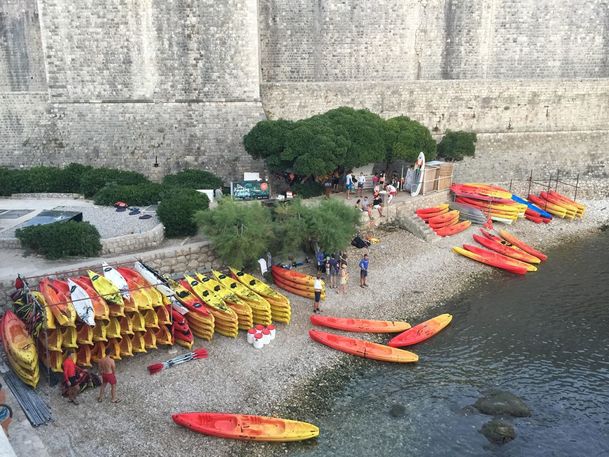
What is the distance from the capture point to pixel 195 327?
11.4m

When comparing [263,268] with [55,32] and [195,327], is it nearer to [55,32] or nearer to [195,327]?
[195,327]

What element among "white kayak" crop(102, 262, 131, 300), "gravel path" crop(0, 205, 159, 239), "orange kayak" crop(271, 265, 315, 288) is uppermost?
"gravel path" crop(0, 205, 159, 239)

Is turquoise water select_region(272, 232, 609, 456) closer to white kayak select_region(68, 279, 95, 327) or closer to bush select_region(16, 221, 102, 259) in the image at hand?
white kayak select_region(68, 279, 95, 327)

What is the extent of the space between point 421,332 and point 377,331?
3.34 feet

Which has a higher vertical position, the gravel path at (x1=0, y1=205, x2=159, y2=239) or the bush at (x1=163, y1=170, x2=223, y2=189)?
the bush at (x1=163, y1=170, x2=223, y2=189)

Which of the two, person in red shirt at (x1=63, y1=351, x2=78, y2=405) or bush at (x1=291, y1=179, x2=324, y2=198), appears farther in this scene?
bush at (x1=291, y1=179, x2=324, y2=198)

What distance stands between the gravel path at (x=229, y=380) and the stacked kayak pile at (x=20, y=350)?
1.27 ft

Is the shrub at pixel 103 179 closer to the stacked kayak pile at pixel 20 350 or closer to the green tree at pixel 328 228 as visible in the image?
the green tree at pixel 328 228

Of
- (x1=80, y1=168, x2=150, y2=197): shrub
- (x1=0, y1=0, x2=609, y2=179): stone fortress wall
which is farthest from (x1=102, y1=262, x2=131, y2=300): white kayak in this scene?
(x1=0, y1=0, x2=609, y2=179): stone fortress wall

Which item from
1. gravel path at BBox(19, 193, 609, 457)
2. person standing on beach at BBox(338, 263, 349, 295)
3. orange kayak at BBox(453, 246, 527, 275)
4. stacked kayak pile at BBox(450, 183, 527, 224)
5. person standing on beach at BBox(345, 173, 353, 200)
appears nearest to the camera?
gravel path at BBox(19, 193, 609, 457)

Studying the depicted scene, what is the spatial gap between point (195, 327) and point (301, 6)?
1728 centimetres

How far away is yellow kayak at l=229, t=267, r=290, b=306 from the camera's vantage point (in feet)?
40.0

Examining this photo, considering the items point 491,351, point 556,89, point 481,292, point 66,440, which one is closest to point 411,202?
point 481,292

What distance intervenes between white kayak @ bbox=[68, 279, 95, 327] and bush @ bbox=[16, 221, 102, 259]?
2227 millimetres
